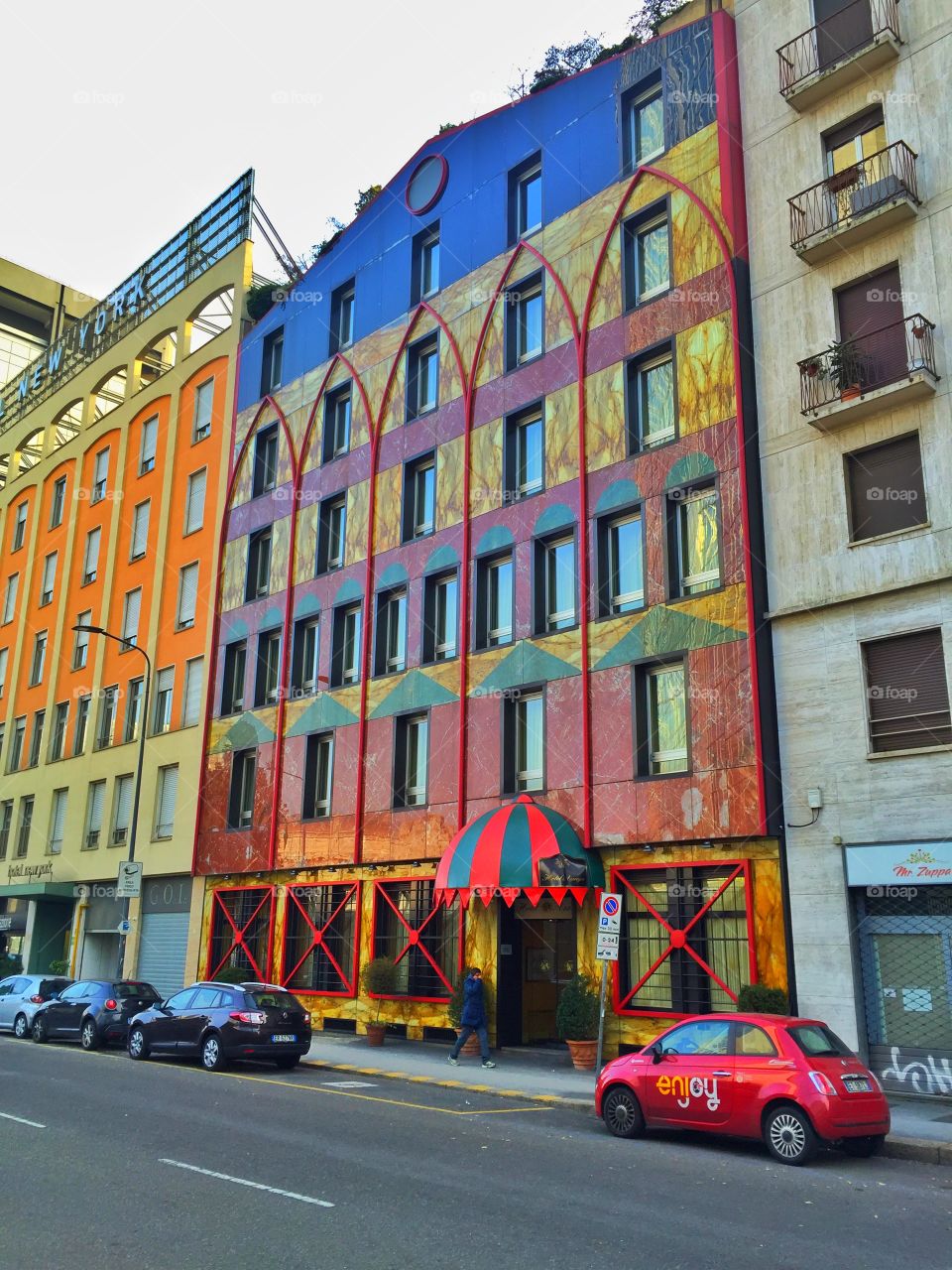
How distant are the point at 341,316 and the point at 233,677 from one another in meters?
11.1

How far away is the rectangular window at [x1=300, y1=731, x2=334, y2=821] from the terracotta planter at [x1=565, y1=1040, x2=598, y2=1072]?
10483 mm

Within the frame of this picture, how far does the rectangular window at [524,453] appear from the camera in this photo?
80.8ft

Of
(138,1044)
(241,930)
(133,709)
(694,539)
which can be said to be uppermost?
(133,709)

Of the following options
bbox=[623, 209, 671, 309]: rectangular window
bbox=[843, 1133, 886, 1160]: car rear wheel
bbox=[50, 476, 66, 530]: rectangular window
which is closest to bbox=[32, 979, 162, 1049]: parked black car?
bbox=[843, 1133, 886, 1160]: car rear wheel

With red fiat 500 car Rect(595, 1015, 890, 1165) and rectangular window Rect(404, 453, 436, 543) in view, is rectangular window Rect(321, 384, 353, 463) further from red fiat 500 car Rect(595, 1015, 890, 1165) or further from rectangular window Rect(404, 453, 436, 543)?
red fiat 500 car Rect(595, 1015, 890, 1165)

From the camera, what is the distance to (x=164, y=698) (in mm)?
35688

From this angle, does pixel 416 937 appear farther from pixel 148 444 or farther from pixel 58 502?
pixel 58 502

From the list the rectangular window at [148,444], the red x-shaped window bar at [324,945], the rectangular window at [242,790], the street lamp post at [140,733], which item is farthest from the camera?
the rectangular window at [148,444]

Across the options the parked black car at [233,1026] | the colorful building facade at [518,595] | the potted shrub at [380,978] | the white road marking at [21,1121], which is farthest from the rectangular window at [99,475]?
the white road marking at [21,1121]

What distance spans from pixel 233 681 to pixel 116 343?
18754 millimetres

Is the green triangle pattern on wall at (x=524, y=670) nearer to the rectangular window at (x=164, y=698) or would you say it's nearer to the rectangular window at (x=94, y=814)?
the rectangular window at (x=164, y=698)

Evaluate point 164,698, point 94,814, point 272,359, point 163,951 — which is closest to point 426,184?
point 272,359

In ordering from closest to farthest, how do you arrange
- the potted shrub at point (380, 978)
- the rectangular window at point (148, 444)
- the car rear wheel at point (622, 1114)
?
1. the car rear wheel at point (622, 1114)
2. the potted shrub at point (380, 978)
3. the rectangular window at point (148, 444)

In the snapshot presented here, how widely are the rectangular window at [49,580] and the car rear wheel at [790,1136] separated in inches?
1549
